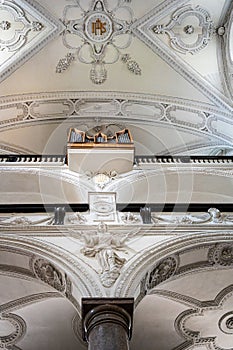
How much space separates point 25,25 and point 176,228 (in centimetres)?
898

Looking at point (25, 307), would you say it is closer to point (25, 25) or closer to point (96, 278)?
point (96, 278)

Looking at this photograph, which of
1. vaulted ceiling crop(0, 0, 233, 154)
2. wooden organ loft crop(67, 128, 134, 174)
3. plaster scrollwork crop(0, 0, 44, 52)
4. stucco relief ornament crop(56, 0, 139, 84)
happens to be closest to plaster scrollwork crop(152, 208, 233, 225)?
wooden organ loft crop(67, 128, 134, 174)

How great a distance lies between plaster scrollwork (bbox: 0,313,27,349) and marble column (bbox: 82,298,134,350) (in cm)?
272

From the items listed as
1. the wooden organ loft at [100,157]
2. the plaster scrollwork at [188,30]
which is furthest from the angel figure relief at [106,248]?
the plaster scrollwork at [188,30]

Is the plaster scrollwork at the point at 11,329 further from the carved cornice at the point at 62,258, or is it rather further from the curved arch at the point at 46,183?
the curved arch at the point at 46,183

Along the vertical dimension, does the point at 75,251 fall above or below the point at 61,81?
below

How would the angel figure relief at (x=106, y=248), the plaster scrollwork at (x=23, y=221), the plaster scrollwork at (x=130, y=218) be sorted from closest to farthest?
the angel figure relief at (x=106, y=248)
the plaster scrollwork at (x=23, y=221)
the plaster scrollwork at (x=130, y=218)

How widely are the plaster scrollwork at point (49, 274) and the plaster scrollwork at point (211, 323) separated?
2.44 m

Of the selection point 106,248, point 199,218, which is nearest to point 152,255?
point 106,248

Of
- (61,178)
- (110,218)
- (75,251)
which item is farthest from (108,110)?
(75,251)

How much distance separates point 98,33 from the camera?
1617 centimetres

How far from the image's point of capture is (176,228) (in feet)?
28.3

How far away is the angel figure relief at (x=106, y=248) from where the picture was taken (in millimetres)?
7582

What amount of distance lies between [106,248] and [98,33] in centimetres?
945
